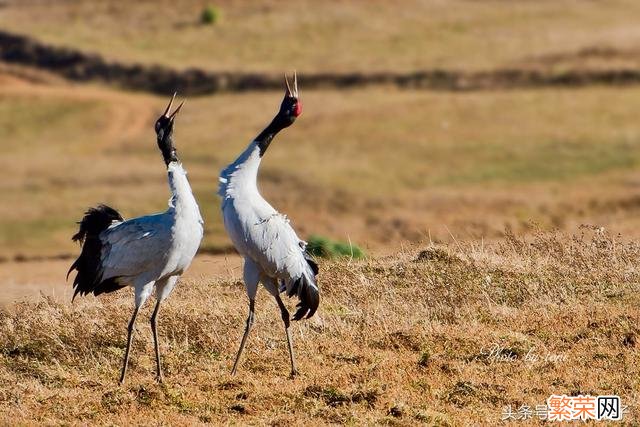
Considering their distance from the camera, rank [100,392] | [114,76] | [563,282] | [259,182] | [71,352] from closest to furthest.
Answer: [100,392]
[71,352]
[563,282]
[259,182]
[114,76]

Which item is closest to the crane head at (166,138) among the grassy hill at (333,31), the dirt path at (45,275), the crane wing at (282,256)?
the crane wing at (282,256)

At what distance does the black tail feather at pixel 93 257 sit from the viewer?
1230 cm

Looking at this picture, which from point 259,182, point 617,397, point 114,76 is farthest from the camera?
point 114,76

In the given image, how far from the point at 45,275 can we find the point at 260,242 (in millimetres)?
15985

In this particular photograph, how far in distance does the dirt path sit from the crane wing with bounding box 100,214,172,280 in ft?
Answer: 11.2

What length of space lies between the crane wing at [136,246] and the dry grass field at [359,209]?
1132 mm

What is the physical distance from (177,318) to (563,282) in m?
4.89

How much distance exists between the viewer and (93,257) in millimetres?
12414

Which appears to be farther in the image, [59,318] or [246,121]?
[246,121]

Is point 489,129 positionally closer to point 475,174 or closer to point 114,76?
point 475,174

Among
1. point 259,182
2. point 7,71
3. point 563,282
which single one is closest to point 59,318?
point 563,282

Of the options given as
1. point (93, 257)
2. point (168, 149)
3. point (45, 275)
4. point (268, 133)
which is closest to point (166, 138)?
point (168, 149)

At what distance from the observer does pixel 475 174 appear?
4344 cm

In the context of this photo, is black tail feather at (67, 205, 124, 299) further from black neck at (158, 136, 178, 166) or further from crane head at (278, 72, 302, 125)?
crane head at (278, 72, 302, 125)
